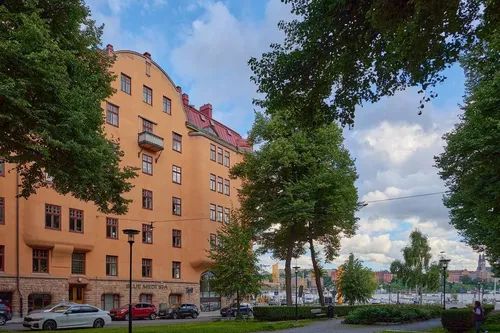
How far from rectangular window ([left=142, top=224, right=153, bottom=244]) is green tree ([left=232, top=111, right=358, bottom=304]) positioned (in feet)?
37.4

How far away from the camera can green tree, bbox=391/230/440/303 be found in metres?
73.8

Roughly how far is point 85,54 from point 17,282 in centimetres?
2567

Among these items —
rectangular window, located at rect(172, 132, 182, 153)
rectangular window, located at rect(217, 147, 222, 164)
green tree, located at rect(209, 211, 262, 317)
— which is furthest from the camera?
rectangular window, located at rect(217, 147, 222, 164)

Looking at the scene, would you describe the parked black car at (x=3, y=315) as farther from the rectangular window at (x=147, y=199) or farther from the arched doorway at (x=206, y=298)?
the arched doorway at (x=206, y=298)

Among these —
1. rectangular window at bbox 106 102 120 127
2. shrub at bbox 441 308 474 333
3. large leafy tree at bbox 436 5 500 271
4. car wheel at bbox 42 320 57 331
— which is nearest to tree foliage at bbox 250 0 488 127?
large leafy tree at bbox 436 5 500 271

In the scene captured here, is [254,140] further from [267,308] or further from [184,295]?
[184,295]

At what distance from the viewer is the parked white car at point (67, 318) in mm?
31953

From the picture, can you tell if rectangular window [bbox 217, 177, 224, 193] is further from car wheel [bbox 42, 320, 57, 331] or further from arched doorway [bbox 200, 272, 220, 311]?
car wheel [bbox 42, 320, 57, 331]

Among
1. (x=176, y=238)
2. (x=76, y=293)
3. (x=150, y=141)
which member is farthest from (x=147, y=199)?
(x=76, y=293)

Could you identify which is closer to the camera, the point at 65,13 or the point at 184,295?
the point at 65,13

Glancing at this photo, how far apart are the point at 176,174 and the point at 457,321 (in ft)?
131

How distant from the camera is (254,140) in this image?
47.7 meters

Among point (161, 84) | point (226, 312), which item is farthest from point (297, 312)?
point (161, 84)

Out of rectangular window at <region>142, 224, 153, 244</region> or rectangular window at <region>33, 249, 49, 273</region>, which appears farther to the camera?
rectangular window at <region>142, 224, 153, 244</region>
